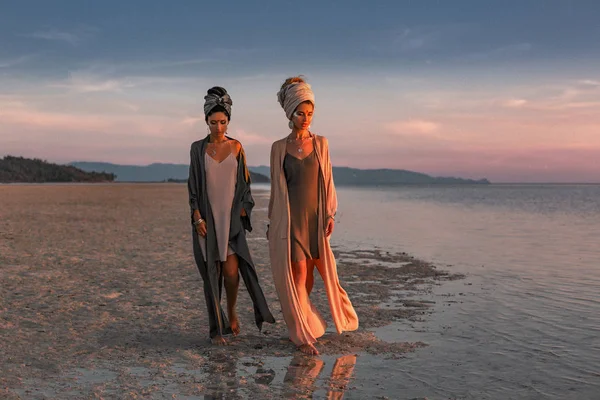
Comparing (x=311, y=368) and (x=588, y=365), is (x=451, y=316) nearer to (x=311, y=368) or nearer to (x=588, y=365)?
(x=588, y=365)

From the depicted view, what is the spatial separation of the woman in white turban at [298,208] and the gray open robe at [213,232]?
0.91ft

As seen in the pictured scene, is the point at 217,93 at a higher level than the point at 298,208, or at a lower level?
higher

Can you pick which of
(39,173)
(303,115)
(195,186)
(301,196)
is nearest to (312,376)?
(301,196)

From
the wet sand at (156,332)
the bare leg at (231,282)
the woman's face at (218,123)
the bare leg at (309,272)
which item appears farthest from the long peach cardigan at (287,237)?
the woman's face at (218,123)

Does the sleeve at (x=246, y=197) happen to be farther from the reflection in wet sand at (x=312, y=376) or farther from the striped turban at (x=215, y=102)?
the reflection in wet sand at (x=312, y=376)

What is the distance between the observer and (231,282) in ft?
19.3

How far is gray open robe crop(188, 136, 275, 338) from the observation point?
5715 mm

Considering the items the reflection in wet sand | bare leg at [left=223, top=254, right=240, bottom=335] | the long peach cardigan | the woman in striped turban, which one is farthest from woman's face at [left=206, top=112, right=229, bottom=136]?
the reflection in wet sand

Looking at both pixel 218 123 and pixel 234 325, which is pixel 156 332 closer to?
pixel 234 325

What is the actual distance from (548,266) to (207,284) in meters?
8.17

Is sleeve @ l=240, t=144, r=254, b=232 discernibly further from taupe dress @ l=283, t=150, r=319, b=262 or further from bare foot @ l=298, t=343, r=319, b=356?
bare foot @ l=298, t=343, r=319, b=356

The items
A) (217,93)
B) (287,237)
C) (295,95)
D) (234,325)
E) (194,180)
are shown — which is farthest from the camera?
(234,325)

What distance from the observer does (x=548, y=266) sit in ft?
39.1

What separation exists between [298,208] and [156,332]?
1917 millimetres
